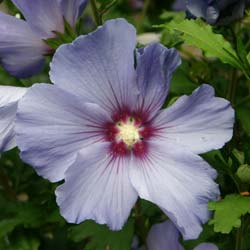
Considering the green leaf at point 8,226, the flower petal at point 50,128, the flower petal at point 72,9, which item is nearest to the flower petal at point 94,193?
the flower petal at point 50,128

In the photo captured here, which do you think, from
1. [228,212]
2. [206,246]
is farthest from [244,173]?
[206,246]

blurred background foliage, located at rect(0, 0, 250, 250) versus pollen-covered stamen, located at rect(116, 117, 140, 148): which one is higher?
pollen-covered stamen, located at rect(116, 117, 140, 148)

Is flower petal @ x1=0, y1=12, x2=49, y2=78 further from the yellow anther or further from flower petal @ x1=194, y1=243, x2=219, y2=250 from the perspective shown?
flower petal @ x1=194, y1=243, x2=219, y2=250

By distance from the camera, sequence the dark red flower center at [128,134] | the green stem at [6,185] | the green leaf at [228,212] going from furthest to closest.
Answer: the green stem at [6,185], the dark red flower center at [128,134], the green leaf at [228,212]

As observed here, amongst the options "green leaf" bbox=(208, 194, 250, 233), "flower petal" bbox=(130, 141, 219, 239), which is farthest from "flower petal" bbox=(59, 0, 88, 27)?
"green leaf" bbox=(208, 194, 250, 233)

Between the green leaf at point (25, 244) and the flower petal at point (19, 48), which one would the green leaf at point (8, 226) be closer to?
the green leaf at point (25, 244)

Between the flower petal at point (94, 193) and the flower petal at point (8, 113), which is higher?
the flower petal at point (8, 113)

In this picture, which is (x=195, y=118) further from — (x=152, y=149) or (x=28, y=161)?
(x=28, y=161)
